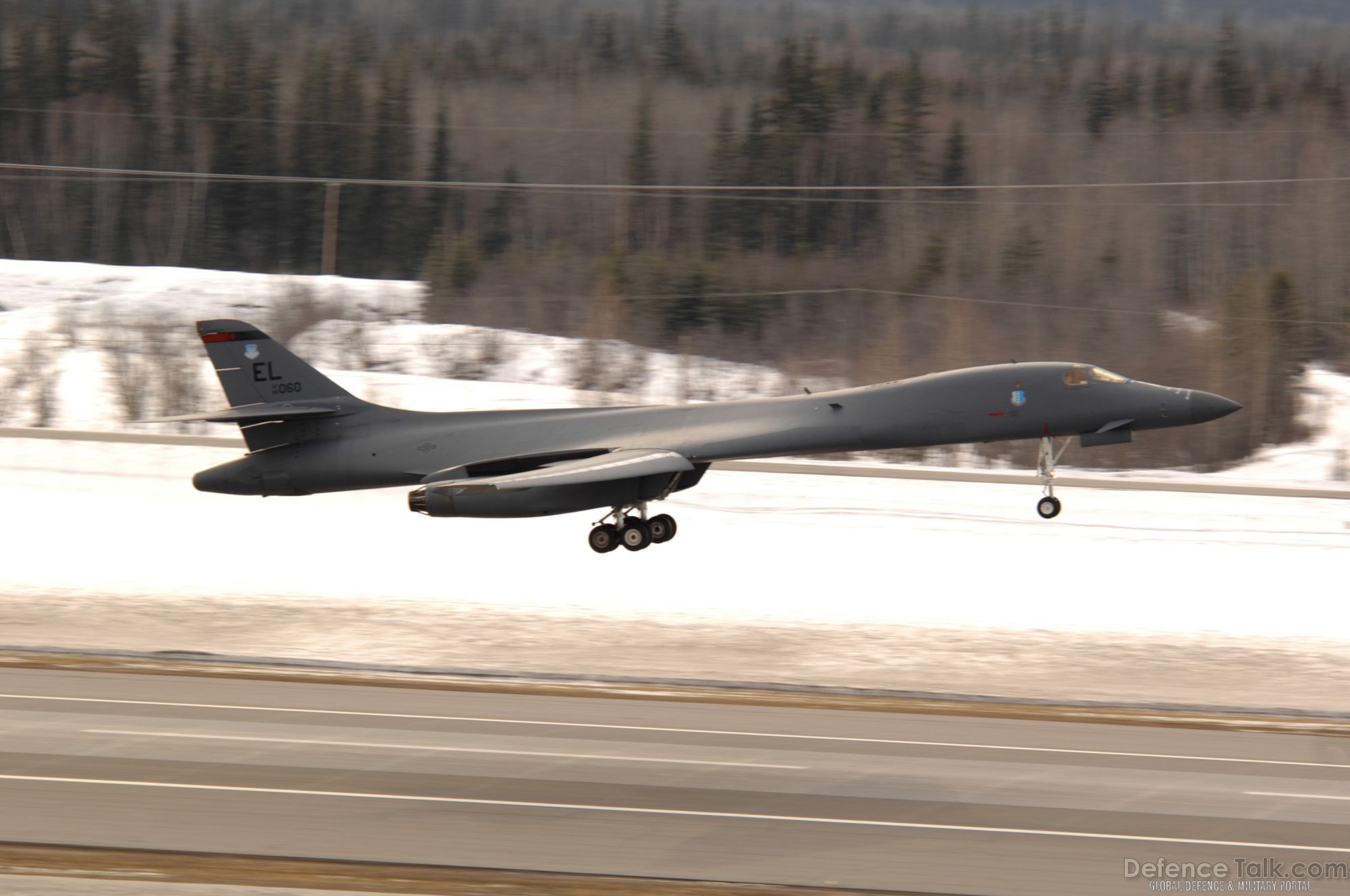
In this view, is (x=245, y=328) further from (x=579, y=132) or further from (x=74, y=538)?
(x=579, y=132)

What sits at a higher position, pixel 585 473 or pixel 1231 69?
pixel 1231 69

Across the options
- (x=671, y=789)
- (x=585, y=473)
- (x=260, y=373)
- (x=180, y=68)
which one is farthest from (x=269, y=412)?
(x=180, y=68)

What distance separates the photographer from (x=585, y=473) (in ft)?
67.2

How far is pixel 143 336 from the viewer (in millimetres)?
40906

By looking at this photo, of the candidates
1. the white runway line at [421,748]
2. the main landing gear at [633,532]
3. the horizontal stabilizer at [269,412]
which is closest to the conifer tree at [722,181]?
the main landing gear at [633,532]

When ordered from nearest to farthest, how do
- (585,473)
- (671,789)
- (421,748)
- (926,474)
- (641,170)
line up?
1. (671,789)
2. (421,748)
3. (585,473)
4. (926,474)
5. (641,170)

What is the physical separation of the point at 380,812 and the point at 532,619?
42.7 feet

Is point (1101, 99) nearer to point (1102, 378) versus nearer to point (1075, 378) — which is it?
point (1102, 378)

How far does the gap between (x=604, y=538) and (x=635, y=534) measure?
1.56 feet

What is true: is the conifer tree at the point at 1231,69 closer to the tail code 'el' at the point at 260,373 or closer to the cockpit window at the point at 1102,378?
the cockpit window at the point at 1102,378

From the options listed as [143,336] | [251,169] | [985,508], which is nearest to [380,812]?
[985,508]

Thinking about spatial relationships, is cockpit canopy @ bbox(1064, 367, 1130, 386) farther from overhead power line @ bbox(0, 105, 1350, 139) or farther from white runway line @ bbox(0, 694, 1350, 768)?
overhead power line @ bbox(0, 105, 1350, 139)

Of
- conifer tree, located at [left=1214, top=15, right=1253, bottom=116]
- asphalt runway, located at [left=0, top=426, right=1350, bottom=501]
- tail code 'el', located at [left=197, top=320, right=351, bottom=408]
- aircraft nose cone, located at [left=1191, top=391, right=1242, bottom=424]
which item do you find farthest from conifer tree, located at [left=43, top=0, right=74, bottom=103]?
aircraft nose cone, located at [left=1191, top=391, right=1242, bottom=424]

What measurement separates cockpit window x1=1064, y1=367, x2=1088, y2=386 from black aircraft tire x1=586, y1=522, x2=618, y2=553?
22.8 ft
